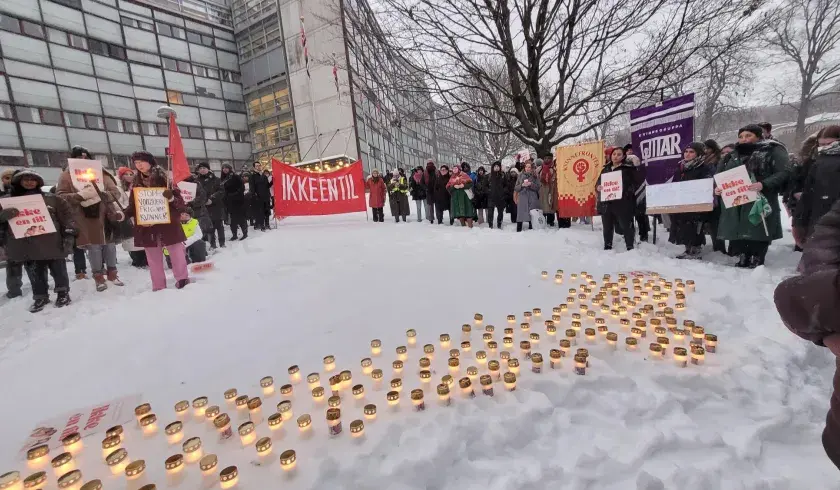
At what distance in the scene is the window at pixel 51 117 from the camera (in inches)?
789

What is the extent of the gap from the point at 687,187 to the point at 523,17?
5.32m

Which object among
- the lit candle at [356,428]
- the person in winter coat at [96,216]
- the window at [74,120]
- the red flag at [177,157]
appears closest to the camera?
the lit candle at [356,428]

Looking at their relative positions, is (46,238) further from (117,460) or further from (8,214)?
(117,460)

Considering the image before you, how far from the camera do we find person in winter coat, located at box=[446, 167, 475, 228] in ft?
31.0

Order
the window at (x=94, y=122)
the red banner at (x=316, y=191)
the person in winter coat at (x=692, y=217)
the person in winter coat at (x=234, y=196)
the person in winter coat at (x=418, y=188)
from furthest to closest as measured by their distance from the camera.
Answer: the window at (x=94, y=122) → the person in winter coat at (x=418, y=188) → the red banner at (x=316, y=191) → the person in winter coat at (x=234, y=196) → the person in winter coat at (x=692, y=217)

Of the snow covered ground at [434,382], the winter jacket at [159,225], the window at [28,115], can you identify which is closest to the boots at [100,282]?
the snow covered ground at [434,382]

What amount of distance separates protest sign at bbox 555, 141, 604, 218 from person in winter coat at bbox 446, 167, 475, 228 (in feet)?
7.56

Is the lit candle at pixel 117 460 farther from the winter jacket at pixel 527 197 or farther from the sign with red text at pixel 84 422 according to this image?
the winter jacket at pixel 527 197

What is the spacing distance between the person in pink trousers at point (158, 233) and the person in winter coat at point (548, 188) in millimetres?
7296

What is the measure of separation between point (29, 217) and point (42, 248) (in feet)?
1.32

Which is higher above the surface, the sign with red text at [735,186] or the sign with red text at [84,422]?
the sign with red text at [735,186]

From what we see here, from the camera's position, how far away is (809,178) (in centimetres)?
415

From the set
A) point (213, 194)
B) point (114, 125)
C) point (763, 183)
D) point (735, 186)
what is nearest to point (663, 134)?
point (735, 186)

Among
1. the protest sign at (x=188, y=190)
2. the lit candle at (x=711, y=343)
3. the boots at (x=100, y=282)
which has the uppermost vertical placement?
the protest sign at (x=188, y=190)
